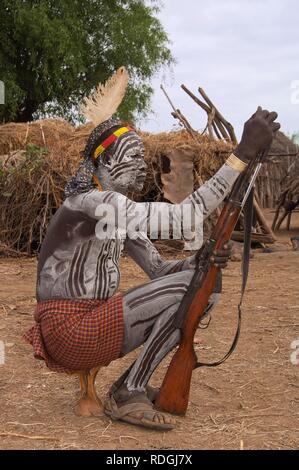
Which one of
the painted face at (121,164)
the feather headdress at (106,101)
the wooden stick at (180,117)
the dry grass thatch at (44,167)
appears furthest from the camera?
the wooden stick at (180,117)

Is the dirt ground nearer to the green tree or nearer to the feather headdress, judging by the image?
the feather headdress

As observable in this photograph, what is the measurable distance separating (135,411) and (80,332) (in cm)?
45

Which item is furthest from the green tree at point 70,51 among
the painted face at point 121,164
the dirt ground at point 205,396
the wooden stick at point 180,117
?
the painted face at point 121,164

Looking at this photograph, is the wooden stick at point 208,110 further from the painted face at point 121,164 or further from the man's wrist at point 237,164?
the man's wrist at point 237,164

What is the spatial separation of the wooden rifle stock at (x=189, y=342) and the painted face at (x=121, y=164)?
48cm

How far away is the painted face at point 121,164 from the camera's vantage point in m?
2.97

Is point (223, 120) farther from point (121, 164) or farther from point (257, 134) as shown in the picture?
point (257, 134)

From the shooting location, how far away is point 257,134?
2.66 m

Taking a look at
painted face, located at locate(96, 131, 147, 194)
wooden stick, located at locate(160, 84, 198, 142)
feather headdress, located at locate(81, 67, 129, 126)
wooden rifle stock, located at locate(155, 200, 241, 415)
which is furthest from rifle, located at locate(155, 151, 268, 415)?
wooden stick, located at locate(160, 84, 198, 142)

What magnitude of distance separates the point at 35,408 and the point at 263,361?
1531 mm

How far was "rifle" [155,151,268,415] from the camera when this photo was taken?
2.82 metres

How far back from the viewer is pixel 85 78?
744 inches
